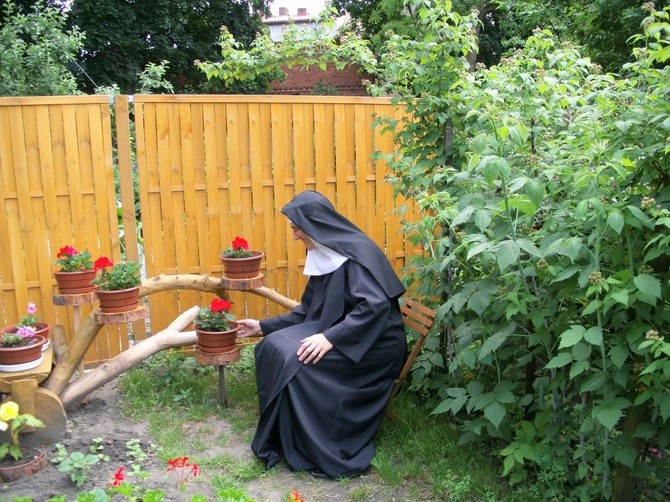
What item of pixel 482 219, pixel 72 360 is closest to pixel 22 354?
pixel 72 360

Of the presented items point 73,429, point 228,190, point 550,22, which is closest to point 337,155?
point 228,190

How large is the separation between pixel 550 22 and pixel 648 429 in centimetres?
1125

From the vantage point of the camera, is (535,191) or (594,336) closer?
(594,336)

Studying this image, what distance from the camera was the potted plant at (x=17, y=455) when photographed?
3367 millimetres

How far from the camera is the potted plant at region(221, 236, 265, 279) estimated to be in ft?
15.4

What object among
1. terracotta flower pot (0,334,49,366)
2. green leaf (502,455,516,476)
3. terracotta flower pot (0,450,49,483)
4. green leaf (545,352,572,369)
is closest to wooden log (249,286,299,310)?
terracotta flower pot (0,334,49,366)

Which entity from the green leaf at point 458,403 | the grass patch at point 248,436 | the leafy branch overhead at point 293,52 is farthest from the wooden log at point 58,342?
the green leaf at point 458,403

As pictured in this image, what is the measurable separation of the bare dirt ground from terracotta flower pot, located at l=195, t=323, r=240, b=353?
0.48m

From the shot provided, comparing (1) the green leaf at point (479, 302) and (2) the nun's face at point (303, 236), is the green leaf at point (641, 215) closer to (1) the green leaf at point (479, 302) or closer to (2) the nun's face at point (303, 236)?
(1) the green leaf at point (479, 302)

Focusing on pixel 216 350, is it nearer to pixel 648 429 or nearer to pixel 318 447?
pixel 318 447

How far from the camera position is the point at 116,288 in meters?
4.19

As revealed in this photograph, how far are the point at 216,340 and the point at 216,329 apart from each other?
0.24 feet

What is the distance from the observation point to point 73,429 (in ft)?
13.5

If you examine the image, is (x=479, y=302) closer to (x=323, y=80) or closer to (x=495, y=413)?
(x=495, y=413)
